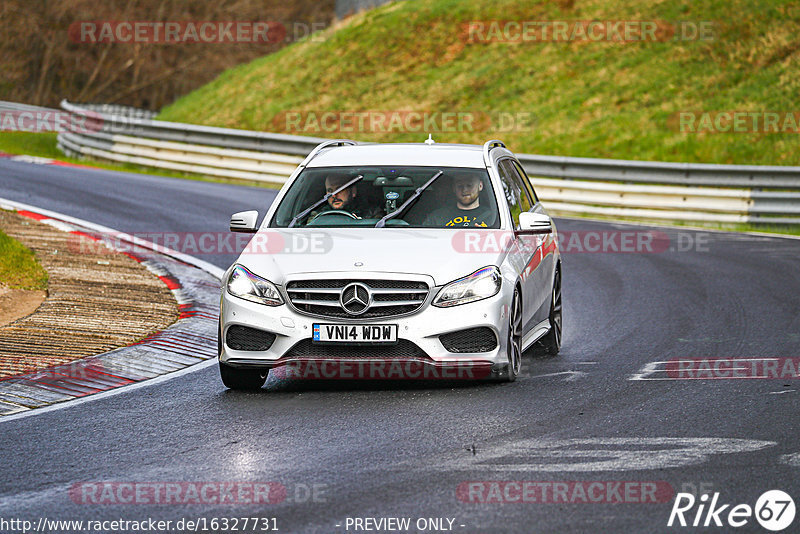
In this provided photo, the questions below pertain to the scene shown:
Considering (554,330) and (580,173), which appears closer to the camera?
(554,330)

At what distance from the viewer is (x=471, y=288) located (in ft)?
27.2

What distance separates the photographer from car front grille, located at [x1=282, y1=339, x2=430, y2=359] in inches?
320

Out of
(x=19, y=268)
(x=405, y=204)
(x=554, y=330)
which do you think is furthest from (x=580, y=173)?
(x=405, y=204)

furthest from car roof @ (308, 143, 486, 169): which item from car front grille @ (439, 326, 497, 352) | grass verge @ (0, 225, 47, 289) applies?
grass verge @ (0, 225, 47, 289)

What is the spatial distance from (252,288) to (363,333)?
2.92 ft

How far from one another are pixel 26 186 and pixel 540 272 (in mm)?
14159

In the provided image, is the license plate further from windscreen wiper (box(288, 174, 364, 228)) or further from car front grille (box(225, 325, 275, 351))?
windscreen wiper (box(288, 174, 364, 228))

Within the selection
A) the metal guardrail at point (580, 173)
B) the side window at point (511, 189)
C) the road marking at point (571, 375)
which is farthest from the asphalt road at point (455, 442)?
the metal guardrail at point (580, 173)

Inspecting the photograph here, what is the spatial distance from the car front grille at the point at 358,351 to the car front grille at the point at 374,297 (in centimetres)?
20

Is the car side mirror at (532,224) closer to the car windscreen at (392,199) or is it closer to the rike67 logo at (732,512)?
the car windscreen at (392,199)

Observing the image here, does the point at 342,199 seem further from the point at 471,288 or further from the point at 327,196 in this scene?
the point at 471,288

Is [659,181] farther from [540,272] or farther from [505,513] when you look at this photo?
[505,513]

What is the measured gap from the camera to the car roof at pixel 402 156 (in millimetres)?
9719

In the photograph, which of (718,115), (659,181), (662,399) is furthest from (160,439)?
(718,115)
